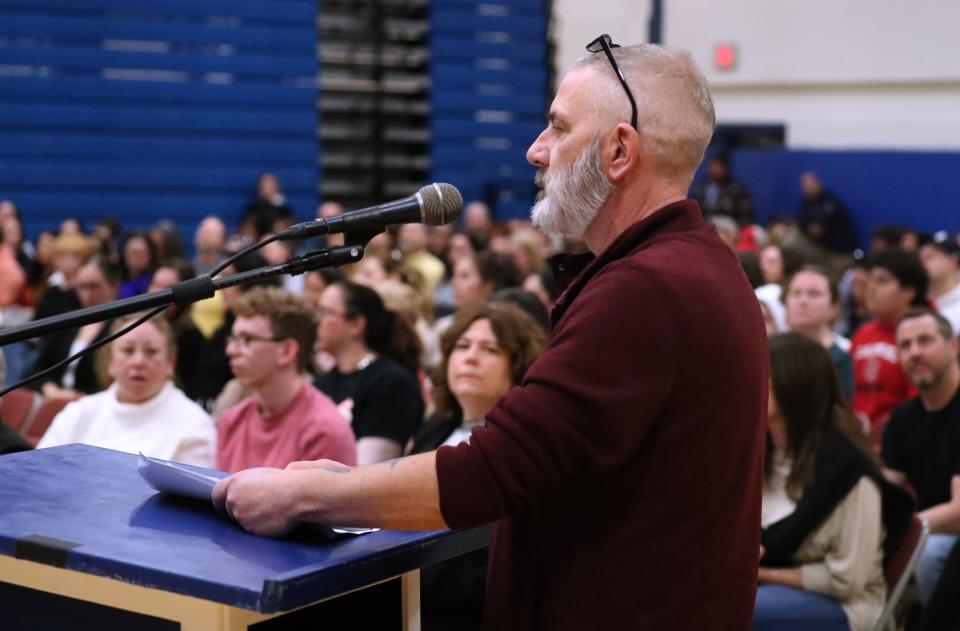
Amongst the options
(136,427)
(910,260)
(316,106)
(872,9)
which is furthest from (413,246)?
(872,9)

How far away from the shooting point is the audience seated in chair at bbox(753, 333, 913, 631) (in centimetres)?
358

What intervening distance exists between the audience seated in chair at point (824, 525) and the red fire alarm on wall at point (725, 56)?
1278cm

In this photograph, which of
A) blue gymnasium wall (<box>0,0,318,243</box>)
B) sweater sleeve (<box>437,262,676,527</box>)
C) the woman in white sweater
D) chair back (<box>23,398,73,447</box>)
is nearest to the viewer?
sweater sleeve (<box>437,262,676,527</box>)

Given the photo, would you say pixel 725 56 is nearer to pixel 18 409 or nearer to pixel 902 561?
pixel 18 409

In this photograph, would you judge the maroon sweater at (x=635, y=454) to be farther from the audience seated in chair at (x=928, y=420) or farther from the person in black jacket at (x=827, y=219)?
the person in black jacket at (x=827, y=219)

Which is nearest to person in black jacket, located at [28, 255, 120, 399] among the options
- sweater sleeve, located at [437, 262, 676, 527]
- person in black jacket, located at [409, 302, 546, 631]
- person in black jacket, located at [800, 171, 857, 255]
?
person in black jacket, located at [409, 302, 546, 631]

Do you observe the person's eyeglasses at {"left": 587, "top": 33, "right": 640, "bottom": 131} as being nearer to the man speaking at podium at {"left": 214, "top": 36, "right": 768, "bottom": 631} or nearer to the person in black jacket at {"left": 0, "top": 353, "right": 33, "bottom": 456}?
the man speaking at podium at {"left": 214, "top": 36, "right": 768, "bottom": 631}

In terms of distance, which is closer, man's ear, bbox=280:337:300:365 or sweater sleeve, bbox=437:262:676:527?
sweater sleeve, bbox=437:262:676:527

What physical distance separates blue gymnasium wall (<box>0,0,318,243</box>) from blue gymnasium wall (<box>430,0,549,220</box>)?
1.55 m

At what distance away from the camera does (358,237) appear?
68.3 inches

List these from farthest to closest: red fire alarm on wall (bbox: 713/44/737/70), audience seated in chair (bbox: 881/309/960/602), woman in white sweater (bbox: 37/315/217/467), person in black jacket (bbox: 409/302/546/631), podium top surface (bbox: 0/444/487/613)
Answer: red fire alarm on wall (bbox: 713/44/737/70) < audience seated in chair (bbox: 881/309/960/602) < woman in white sweater (bbox: 37/315/217/467) < person in black jacket (bbox: 409/302/546/631) < podium top surface (bbox: 0/444/487/613)

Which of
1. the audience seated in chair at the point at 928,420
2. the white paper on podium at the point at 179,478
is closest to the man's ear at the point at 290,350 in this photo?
the audience seated in chair at the point at 928,420

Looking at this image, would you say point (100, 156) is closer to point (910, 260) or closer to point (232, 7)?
point (232, 7)

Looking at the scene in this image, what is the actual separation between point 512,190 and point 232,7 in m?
3.62
